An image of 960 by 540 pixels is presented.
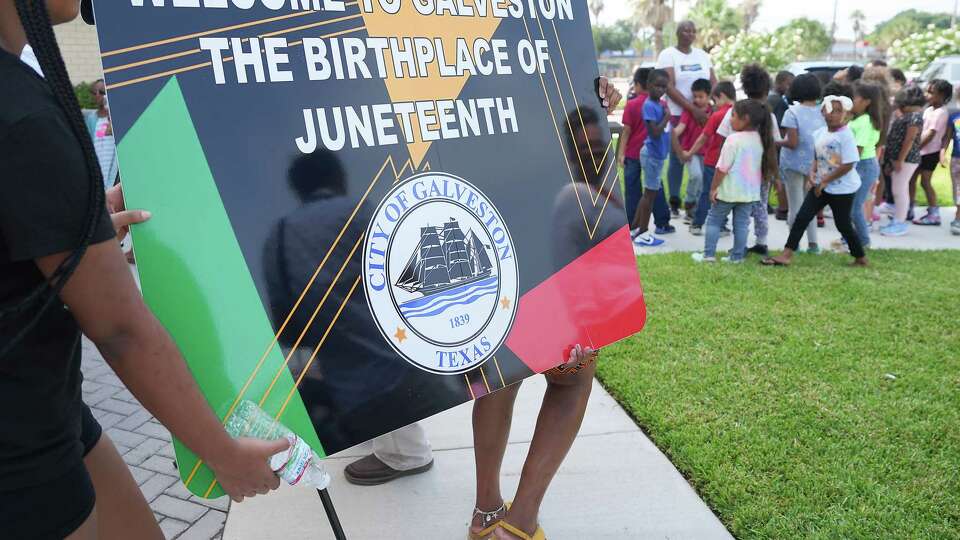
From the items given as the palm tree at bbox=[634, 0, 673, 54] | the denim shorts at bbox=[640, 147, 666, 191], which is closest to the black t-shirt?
the denim shorts at bbox=[640, 147, 666, 191]

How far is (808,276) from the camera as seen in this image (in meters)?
6.24

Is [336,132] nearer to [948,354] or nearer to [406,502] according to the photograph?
[406,502]

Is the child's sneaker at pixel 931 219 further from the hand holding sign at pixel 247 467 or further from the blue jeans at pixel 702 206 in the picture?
the hand holding sign at pixel 247 467

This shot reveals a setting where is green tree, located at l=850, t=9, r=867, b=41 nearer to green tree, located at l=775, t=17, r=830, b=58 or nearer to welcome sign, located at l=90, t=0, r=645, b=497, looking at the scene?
green tree, located at l=775, t=17, r=830, b=58

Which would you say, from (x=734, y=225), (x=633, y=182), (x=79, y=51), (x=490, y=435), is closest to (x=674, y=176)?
(x=633, y=182)

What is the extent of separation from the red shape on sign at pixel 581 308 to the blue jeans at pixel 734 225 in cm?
486

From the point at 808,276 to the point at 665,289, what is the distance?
4.74 feet

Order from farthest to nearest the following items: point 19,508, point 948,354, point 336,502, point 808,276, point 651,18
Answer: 1. point 651,18
2. point 808,276
3. point 948,354
4. point 336,502
5. point 19,508

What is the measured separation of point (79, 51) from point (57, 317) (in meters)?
14.8

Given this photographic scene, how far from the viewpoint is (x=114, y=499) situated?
1.57 metres

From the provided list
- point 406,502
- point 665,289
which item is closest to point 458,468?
point 406,502

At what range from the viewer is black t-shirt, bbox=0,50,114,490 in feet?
3.35

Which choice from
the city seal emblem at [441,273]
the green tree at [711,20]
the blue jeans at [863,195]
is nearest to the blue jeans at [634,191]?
the blue jeans at [863,195]

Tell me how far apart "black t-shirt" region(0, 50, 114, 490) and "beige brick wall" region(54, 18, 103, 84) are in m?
14.0
